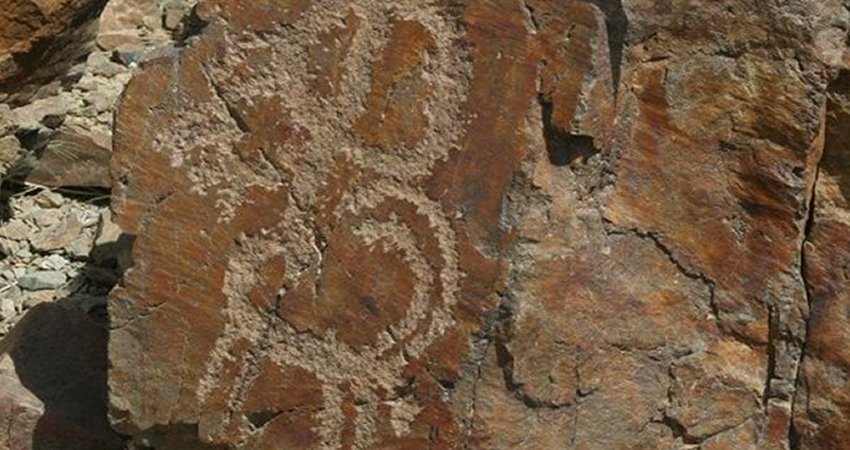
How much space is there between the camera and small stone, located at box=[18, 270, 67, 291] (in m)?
3.56

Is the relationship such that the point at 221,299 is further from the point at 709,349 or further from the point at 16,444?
the point at 709,349

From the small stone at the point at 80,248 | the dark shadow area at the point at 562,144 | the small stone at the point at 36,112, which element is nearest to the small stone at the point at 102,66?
the small stone at the point at 36,112

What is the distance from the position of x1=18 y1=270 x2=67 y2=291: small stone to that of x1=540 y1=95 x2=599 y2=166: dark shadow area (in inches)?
44.6

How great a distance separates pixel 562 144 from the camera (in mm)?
2801

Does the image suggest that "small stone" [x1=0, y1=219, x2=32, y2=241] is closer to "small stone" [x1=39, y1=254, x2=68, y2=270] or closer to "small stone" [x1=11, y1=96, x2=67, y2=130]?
"small stone" [x1=39, y1=254, x2=68, y2=270]

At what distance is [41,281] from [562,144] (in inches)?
46.2

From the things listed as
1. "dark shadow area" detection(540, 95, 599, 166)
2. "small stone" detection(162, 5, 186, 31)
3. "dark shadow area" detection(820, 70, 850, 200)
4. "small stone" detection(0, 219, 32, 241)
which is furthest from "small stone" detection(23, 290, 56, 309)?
"dark shadow area" detection(820, 70, 850, 200)

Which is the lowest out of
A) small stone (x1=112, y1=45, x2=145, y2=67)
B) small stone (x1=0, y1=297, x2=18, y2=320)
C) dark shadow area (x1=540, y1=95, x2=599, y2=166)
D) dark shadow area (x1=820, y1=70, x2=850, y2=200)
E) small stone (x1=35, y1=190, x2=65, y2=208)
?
small stone (x1=0, y1=297, x2=18, y2=320)

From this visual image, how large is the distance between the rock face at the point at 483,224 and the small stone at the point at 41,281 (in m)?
0.59

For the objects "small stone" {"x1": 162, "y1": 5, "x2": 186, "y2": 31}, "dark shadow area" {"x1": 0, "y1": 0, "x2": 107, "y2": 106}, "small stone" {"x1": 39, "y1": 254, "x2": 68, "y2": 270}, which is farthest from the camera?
"small stone" {"x1": 162, "y1": 5, "x2": 186, "y2": 31}

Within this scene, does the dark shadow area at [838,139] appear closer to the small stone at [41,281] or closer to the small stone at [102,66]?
the small stone at [41,281]

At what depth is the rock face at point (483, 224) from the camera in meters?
2.80

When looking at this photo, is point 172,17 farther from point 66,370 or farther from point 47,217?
point 66,370

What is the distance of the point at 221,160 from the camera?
2934 mm
